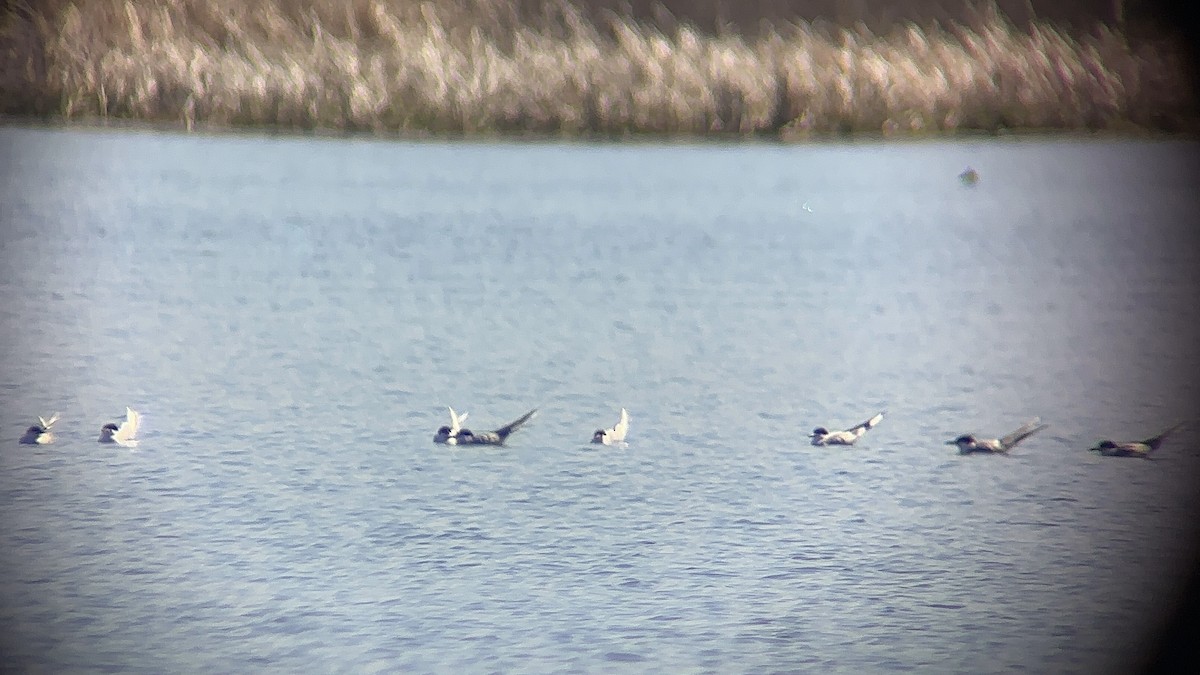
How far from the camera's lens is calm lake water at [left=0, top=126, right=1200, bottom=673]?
6363mm

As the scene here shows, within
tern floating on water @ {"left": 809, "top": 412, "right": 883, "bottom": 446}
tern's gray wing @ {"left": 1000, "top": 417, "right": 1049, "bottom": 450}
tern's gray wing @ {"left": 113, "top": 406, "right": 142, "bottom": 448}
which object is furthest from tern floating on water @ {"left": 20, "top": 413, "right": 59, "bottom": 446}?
tern's gray wing @ {"left": 1000, "top": 417, "right": 1049, "bottom": 450}

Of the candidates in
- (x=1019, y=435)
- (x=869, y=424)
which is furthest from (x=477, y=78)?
(x=1019, y=435)

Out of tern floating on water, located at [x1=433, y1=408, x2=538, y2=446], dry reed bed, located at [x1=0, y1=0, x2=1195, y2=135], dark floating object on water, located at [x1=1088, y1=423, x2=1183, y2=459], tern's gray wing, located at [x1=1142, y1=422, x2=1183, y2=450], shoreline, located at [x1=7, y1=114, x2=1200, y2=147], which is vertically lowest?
dark floating object on water, located at [x1=1088, y1=423, x2=1183, y2=459]

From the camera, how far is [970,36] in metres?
26.8

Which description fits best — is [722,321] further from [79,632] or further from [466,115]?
[466,115]

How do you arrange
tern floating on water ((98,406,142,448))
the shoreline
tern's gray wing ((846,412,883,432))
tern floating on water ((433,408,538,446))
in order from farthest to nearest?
the shoreline
tern's gray wing ((846,412,883,432))
tern floating on water ((433,408,538,446))
tern floating on water ((98,406,142,448))

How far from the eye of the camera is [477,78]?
24.8 meters

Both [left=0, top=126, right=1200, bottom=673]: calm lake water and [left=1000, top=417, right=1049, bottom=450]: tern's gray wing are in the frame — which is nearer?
[left=0, top=126, right=1200, bottom=673]: calm lake water

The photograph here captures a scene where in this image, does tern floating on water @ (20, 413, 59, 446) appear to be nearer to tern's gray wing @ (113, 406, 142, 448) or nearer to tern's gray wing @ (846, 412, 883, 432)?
tern's gray wing @ (113, 406, 142, 448)

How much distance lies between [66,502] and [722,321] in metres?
7.01

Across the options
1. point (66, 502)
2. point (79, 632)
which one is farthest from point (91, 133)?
point (79, 632)

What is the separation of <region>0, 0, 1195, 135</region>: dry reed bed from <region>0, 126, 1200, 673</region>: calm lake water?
4.07 metres

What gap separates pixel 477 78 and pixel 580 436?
16209 mm

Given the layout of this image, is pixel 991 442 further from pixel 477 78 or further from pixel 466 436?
pixel 477 78
